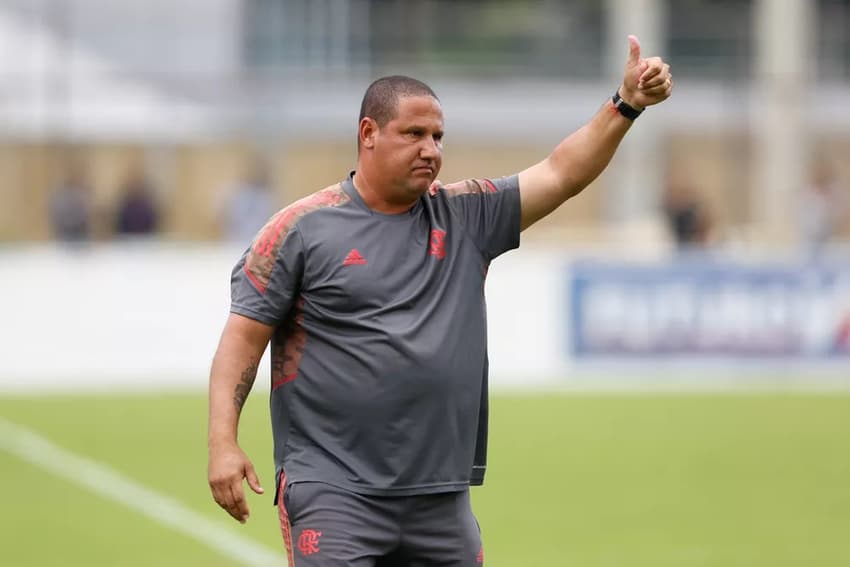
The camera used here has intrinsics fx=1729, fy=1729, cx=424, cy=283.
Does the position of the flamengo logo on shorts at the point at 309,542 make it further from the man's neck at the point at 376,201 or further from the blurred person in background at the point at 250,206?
the blurred person in background at the point at 250,206

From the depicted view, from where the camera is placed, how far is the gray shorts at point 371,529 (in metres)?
5.14

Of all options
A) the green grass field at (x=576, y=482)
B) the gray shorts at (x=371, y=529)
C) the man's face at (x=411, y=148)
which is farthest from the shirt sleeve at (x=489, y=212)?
the green grass field at (x=576, y=482)

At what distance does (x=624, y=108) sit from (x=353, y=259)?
0.98m

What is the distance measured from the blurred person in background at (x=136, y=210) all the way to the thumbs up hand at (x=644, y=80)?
1678 centimetres

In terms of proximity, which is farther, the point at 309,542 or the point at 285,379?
the point at 285,379

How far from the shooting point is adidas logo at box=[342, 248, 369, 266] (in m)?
5.23

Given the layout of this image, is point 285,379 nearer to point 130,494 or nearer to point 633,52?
point 633,52

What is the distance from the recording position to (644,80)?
5297mm

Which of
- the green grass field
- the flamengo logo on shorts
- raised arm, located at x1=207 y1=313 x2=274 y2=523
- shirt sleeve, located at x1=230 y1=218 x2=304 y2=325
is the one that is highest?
shirt sleeve, located at x1=230 y1=218 x2=304 y2=325

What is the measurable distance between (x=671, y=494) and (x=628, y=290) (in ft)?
28.3

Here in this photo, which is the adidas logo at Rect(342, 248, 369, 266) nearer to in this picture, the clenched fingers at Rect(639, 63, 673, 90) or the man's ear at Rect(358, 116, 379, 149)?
the man's ear at Rect(358, 116, 379, 149)

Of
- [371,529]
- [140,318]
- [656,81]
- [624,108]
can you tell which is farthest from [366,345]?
[140,318]

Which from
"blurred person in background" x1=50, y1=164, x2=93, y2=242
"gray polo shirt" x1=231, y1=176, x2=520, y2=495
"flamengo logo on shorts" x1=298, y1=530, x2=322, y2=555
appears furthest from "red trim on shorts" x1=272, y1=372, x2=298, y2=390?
"blurred person in background" x1=50, y1=164, x2=93, y2=242

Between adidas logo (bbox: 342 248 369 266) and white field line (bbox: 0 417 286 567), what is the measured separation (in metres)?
4.40
